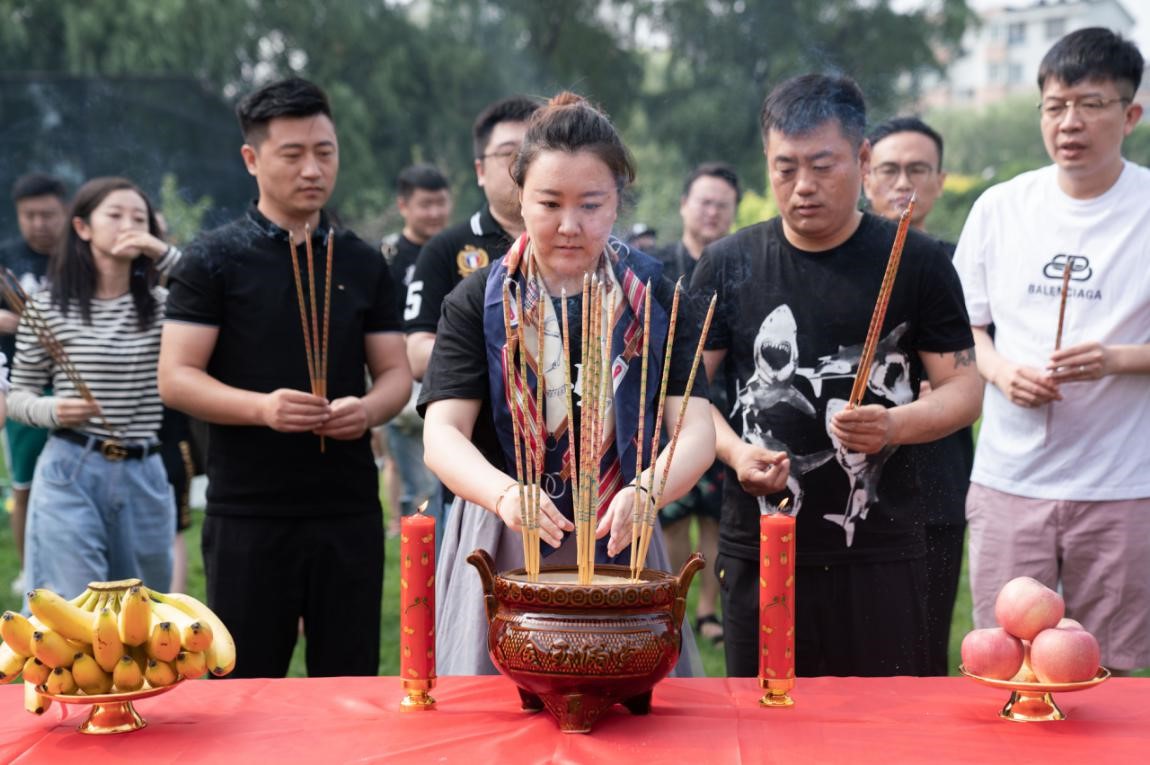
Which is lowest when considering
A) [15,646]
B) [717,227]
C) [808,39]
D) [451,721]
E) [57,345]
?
[451,721]

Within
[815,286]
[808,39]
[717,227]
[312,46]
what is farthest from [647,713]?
[312,46]

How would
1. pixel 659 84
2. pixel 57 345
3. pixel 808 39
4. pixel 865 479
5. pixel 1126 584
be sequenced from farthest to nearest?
pixel 659 84 → pixel 808 39 → pixel 57 345 → pixel 1126 584 → pixel 865 479

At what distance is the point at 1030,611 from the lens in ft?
6.07

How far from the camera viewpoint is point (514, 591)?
1755 millimetres

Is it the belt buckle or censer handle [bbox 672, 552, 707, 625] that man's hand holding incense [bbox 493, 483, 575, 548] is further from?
the belt buckle

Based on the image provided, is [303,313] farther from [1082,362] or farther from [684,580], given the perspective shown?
[1082,362]

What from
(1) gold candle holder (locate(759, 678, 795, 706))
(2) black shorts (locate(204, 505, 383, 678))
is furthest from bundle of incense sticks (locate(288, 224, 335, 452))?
(1) gold candle holder (locate(759, 678, 795, 706))

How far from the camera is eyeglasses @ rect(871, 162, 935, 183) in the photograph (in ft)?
13.0

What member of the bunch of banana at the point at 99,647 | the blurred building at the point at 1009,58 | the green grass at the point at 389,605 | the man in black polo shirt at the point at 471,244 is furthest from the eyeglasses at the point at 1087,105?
the blurred building at the point at 1009,58

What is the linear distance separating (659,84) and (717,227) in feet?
68.4

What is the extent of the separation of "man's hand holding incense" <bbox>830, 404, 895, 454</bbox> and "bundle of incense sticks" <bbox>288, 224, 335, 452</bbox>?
1240 millimetres

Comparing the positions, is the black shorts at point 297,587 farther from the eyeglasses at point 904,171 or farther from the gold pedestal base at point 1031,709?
the eyeglasses at point 904,171

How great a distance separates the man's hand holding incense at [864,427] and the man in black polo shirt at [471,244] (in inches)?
52.9

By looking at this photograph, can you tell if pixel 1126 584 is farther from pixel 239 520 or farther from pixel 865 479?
pixel 239 520
